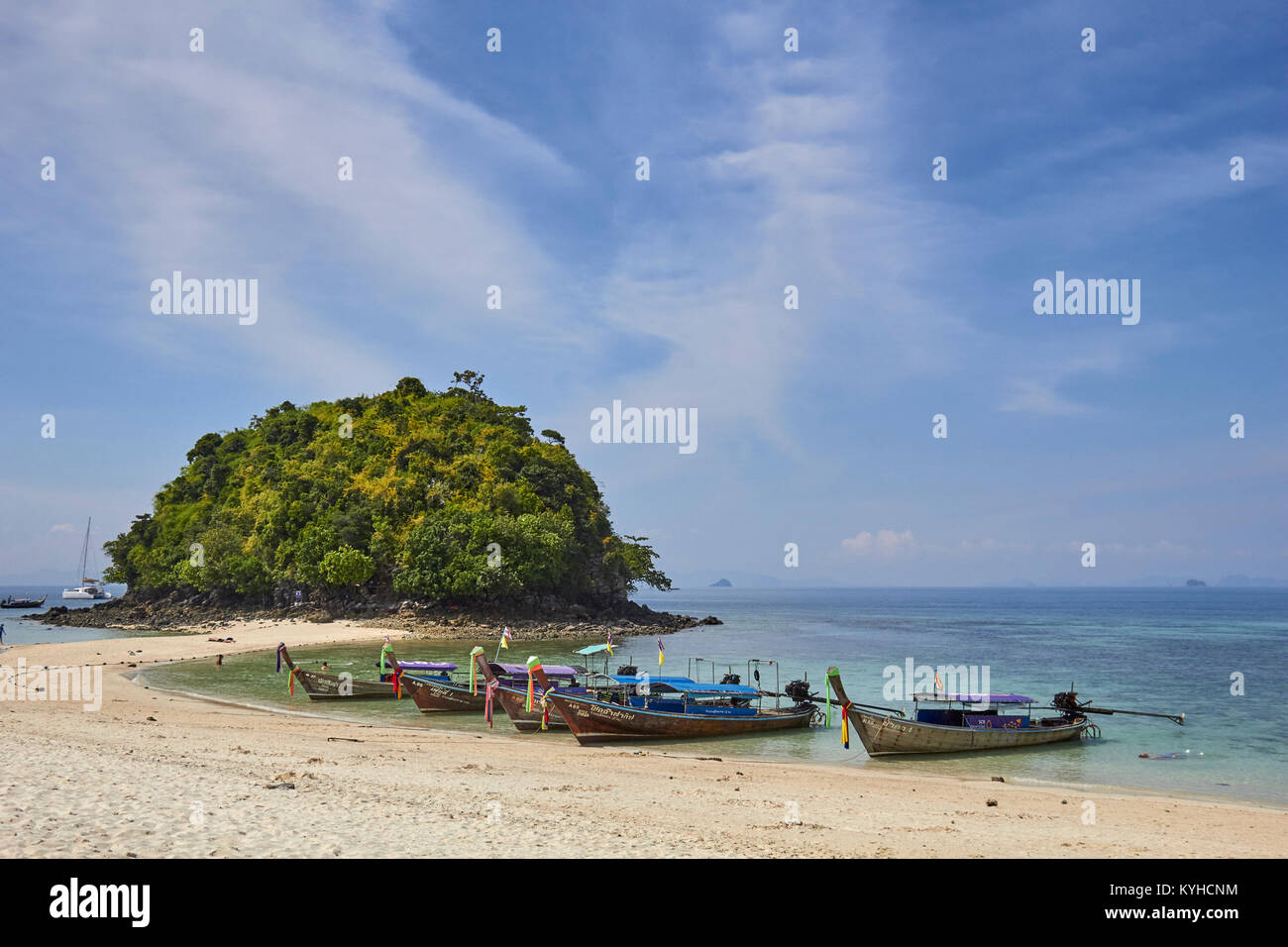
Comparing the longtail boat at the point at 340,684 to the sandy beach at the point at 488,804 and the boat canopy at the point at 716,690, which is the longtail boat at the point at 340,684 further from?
the boat canopy at the point at 716,690

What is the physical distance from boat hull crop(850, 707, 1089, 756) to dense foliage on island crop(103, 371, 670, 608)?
46652 mm

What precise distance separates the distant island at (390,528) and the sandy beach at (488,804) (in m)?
43.9

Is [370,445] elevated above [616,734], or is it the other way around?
[370,445]

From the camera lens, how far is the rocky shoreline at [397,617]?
63.0 metres

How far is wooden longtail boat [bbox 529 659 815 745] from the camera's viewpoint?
22.4 metres

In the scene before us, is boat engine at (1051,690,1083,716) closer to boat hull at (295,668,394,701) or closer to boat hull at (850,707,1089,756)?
boat hull at (850,707,1089,756)

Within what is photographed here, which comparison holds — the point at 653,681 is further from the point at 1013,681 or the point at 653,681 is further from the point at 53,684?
the point at 1013,681

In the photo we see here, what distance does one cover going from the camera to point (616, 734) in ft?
74.6

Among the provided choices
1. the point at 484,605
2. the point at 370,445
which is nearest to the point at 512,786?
the point at 484,605

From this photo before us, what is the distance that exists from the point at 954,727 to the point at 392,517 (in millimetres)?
58269

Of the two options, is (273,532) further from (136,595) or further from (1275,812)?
(1275,812)

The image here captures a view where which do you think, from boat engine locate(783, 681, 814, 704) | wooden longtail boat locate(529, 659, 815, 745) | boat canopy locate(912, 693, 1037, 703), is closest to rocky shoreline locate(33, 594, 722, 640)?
boat engine locate(783, 681, 814, 704)
